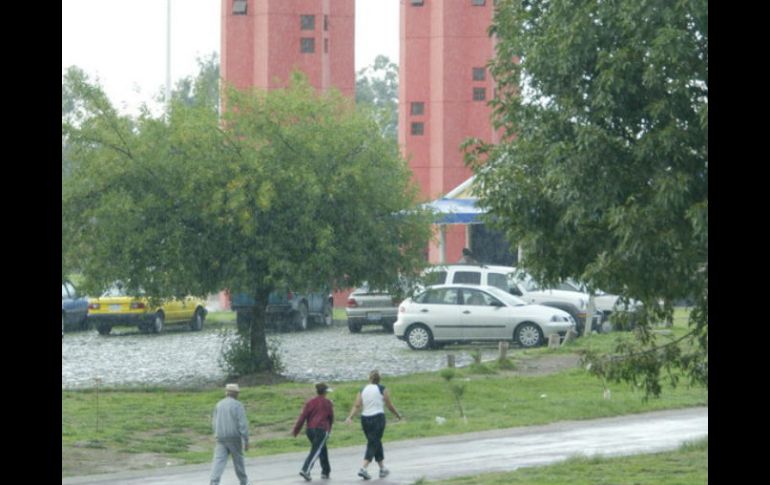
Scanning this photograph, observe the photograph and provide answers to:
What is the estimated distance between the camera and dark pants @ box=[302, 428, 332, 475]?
725 inches

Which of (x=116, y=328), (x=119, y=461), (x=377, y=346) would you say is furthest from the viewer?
(x=116, y=328)

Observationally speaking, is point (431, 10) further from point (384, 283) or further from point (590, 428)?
point (590, 428)

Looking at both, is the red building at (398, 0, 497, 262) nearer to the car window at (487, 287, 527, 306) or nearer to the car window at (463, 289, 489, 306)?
the car window at (487, 287, 527, 306)

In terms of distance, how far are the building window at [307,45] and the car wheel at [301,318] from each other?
39.8 feet

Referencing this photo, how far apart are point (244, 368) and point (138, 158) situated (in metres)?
4.54

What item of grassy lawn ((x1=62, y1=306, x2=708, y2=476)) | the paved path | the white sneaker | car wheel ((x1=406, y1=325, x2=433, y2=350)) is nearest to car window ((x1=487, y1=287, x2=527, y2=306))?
car wheel ((x1=406, y1=325, x2=433, y2=350))

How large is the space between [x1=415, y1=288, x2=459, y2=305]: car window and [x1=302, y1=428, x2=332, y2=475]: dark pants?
1471 centimetres

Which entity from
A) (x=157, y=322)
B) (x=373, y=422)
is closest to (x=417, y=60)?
(x=157, y=322)

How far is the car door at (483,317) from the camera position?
1303 inches

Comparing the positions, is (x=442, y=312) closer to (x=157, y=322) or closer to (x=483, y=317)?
(x=483, y=317)

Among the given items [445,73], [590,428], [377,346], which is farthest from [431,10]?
[590,428]

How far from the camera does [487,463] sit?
64.2ft
